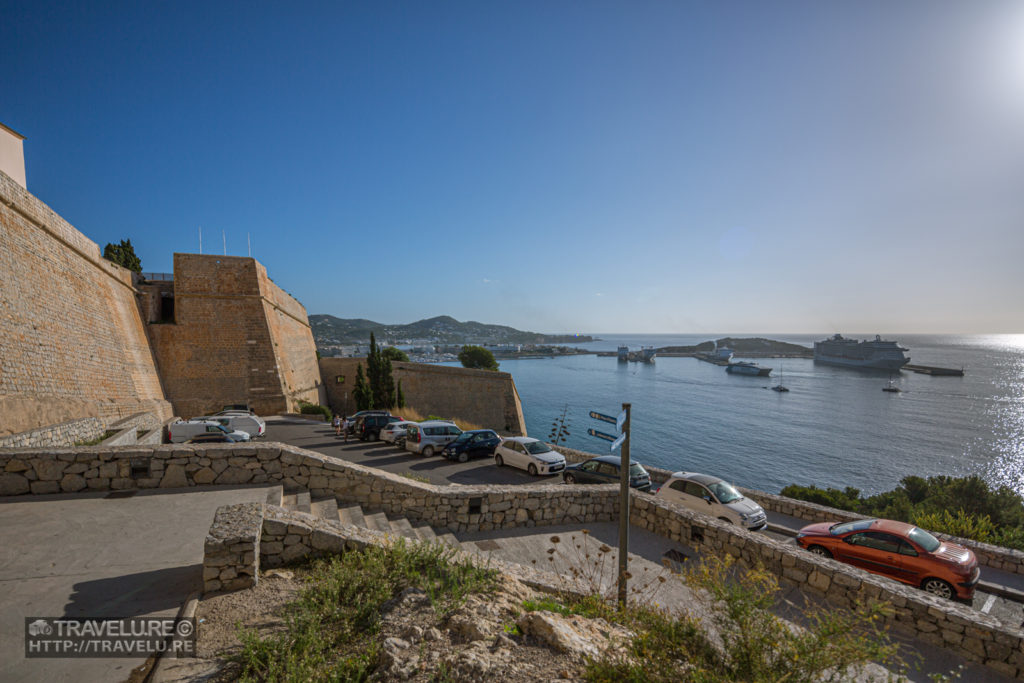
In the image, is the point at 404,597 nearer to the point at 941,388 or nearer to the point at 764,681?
the point at 764,681

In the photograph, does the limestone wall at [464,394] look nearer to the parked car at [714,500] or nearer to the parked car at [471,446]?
the parked car at [471,446]

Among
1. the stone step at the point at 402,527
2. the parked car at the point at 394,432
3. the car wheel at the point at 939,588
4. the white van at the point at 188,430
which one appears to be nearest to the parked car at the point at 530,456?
the parked car at the point at 394,432

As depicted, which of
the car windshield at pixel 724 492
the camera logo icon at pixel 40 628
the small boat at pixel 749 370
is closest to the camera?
the camera logo icon at pixel 40 628

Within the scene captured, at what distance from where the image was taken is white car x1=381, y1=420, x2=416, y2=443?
52.3ft

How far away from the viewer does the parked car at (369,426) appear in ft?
55.4

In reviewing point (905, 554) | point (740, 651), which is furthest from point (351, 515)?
point (905, 554)

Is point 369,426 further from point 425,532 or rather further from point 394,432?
point 425,532

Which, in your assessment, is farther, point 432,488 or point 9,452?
point 432,488

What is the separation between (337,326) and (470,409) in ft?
555

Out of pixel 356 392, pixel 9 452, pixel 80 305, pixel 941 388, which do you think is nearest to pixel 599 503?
pixel 9 452

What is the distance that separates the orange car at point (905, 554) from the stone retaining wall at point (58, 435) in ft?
54.2

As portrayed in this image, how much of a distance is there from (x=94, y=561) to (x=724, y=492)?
37.4 feet

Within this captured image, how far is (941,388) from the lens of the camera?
70.4 meters

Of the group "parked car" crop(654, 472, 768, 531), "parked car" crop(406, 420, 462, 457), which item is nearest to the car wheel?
"parked car" crop(654, 472, 768, 531)
